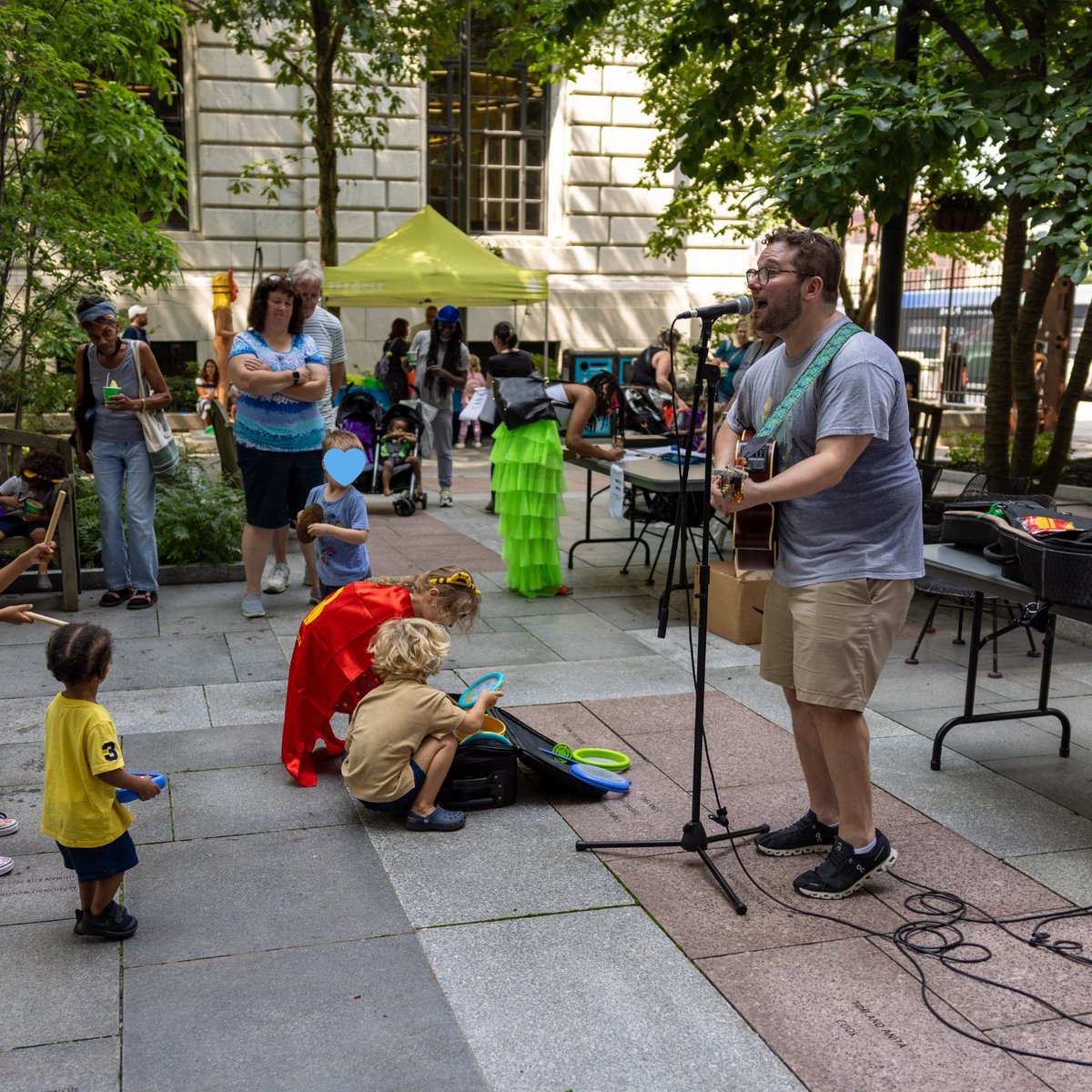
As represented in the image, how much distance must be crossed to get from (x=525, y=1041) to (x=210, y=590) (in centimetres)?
575

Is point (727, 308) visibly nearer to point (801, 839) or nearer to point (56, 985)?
point (801, 839)

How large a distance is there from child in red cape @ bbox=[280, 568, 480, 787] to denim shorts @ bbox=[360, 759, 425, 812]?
0.51 metres

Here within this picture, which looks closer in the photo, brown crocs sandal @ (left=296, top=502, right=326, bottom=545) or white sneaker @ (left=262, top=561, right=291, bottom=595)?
brown crocs sandal @ (left=296, top=502, right=326, bottom=545)

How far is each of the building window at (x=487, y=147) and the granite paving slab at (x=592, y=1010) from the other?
1909 cm

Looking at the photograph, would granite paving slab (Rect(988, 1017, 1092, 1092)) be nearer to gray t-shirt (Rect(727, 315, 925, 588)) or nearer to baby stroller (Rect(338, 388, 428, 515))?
gray t-shirt (Rect(727, 315, 925, 588))

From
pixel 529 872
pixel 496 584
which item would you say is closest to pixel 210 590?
pixel 496 584

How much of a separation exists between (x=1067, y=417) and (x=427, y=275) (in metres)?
7.51

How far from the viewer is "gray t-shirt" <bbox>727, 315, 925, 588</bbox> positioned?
12.6 feet

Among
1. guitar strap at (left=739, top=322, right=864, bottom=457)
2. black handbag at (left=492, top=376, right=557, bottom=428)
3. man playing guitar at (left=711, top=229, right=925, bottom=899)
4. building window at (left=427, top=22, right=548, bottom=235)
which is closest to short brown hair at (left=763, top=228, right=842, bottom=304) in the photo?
man playing guitar at (left=711, top=229, right=925, bottom=899)

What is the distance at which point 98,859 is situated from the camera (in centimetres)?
372

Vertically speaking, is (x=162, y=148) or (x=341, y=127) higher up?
(x=341, y=127)

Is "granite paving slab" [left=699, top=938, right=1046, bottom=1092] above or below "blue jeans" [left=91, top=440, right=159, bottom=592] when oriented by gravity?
below

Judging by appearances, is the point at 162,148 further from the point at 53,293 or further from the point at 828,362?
the point at 828,362

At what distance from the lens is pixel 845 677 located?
13.0 feet
